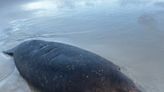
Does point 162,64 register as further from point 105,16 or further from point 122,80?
point 105,16

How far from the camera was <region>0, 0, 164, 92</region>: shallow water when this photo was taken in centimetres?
495

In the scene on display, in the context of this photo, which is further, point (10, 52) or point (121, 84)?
point (10, 52)

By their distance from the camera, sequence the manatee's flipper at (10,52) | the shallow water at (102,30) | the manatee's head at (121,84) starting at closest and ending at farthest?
the manatee's head at (121,84) < the shallow water at (102,30) < the manatee's flipper at (10,52)

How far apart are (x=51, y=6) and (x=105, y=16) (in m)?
2.43

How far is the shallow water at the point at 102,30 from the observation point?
495 cm

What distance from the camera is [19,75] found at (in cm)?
505

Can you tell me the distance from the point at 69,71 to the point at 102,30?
9.84ft

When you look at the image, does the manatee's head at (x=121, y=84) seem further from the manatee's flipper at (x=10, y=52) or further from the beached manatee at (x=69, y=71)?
the manatee's flipper at (x=10, y=52)

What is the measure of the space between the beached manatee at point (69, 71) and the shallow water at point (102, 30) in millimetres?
432

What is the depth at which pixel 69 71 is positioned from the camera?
12.6 feet

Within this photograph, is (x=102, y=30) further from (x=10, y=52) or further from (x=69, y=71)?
(x=69, y=71)

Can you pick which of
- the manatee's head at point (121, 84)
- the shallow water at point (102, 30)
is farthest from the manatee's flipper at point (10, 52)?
the manatee's head at point (121, 84)

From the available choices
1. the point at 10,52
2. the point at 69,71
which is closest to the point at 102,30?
the point at 10,52

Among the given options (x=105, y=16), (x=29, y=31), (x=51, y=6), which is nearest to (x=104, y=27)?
(x=105, y=16)
